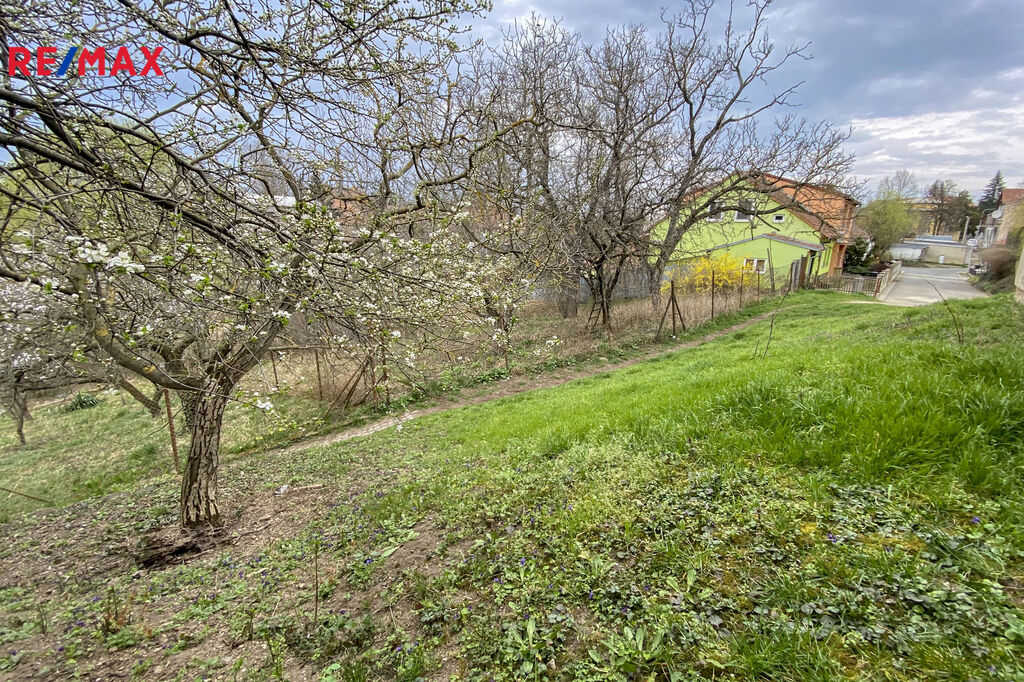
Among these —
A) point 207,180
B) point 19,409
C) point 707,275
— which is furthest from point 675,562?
point 707,275

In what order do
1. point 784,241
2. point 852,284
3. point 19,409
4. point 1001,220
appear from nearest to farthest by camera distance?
point 19,409
point 852,284
point 784,241
point 1001,220

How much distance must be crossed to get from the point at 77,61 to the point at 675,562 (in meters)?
4.75

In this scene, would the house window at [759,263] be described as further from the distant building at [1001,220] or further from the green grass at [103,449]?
the distant building at [1001,220]

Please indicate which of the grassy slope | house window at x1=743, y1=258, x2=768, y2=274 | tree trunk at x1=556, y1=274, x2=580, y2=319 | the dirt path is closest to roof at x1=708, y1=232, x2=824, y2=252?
house window at x1=743, y1=258, x2=768, y2=274

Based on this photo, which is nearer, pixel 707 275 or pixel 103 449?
pixel 103 449

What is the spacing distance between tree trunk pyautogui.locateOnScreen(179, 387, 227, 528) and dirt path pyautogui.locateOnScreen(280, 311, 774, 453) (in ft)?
11.1

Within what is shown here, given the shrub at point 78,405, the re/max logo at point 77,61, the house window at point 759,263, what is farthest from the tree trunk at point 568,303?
the shrub at point 78,405

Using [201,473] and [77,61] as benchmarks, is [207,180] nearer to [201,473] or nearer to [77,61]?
[77,61]

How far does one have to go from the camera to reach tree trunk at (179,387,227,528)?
4637mm

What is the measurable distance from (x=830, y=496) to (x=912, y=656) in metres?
1.06

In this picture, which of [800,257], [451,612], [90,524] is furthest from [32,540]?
[800,257]

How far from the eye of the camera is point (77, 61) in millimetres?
2520

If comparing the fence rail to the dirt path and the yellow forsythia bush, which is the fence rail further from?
the dirt path

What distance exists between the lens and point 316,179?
3.98 meters
